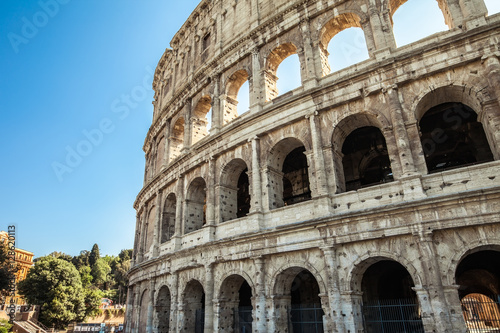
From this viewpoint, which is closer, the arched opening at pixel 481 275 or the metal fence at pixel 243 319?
the metal fence at pixel 243 319

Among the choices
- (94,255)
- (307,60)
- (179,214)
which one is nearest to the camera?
(307,60)

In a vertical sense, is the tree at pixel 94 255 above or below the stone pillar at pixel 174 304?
above

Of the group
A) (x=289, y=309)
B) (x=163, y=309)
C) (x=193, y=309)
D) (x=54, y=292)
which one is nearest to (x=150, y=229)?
(x=163, y=309)

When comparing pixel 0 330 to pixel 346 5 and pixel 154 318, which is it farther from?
pixel 346 5

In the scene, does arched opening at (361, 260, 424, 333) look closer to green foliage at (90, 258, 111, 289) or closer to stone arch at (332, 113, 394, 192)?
stone arch at (332, 113, 394, 192)

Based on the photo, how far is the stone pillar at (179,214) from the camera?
14727 millimetres

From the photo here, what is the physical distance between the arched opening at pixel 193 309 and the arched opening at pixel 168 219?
12.2 ft

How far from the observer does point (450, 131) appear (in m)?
12.8

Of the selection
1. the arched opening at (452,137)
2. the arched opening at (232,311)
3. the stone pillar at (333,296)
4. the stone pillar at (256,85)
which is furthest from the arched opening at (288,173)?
the arched opening at (452,137)

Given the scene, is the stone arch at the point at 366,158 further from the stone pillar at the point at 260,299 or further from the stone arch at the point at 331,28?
the stone pillar at the point at 260,299

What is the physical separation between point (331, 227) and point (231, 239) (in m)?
3.72

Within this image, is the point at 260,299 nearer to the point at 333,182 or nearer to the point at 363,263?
the point at 363,263

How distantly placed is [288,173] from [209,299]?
21.8 feet

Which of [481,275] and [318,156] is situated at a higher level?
[318,156]
